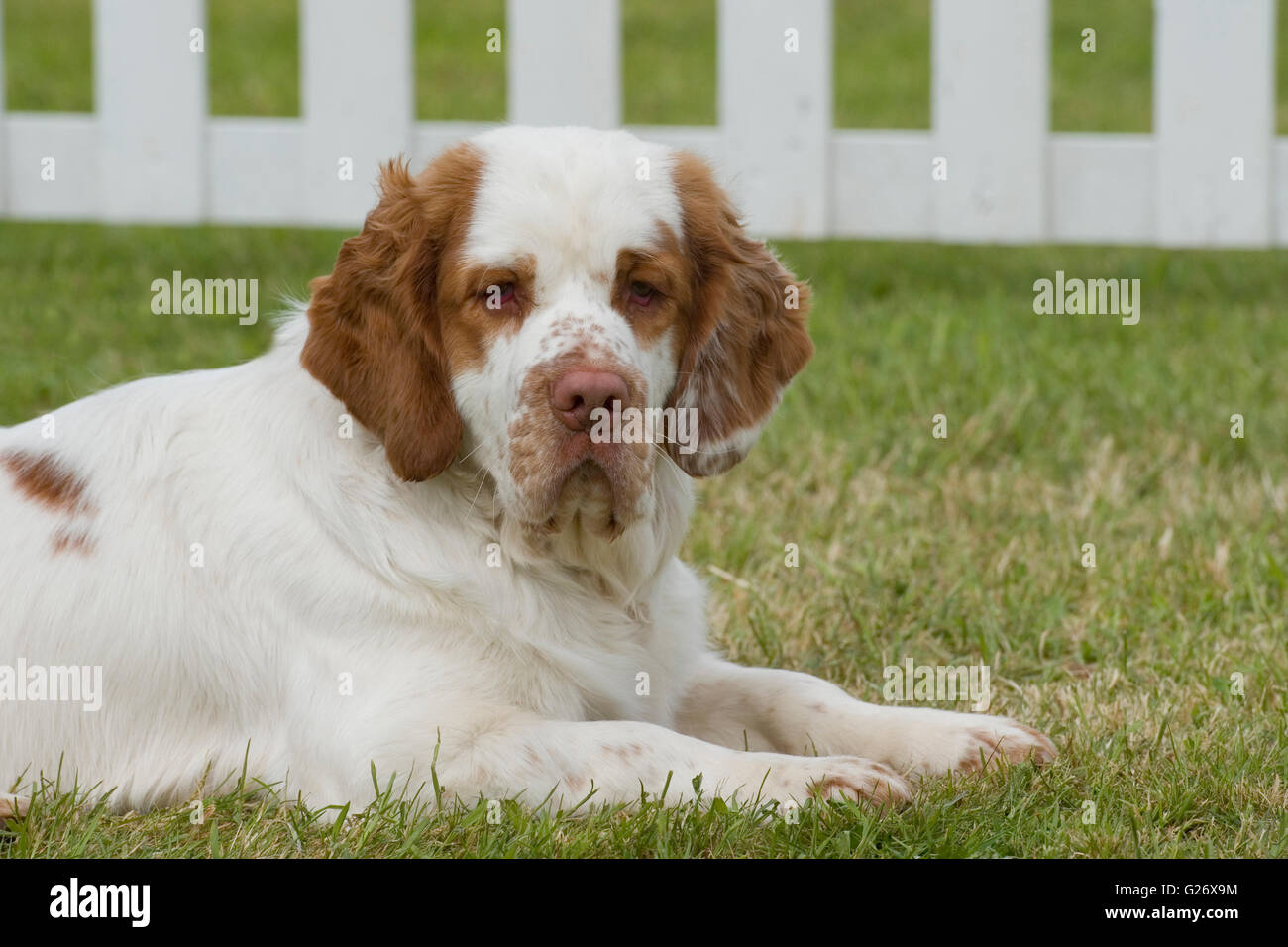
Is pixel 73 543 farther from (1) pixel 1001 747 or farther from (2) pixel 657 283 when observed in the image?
(1) pixel 1001 747

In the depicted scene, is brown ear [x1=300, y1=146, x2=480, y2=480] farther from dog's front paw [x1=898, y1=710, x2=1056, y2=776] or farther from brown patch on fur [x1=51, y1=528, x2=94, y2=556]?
dog's front paw [x1=898, y1=710, x2=1056, y2=776]

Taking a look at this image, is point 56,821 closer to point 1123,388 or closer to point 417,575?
point 417,575

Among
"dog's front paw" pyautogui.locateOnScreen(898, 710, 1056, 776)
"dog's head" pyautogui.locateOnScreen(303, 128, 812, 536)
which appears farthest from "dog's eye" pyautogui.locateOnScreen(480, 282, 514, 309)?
"dog's front paw" pyautogui.locateOnScreen(898, 710, 1056, 776)

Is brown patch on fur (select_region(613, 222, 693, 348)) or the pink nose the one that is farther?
brown patch on fur (select_region(613, 222, 693, 348))

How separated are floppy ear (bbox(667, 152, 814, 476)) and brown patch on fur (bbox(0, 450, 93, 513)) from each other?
1055mm

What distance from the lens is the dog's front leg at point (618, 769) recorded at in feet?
9.37

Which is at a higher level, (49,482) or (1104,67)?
(1104,67)

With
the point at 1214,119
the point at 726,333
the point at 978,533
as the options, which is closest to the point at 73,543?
the point at 726,333

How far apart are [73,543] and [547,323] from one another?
37.3 inches

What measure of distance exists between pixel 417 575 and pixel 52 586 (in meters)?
0.65

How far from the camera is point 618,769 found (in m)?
2.88

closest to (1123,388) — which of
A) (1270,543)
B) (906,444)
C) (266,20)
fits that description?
(906,444)

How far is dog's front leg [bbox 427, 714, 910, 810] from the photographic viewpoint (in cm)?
286

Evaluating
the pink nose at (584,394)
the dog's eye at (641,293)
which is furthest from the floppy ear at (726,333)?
the pink nose at (584,394)
